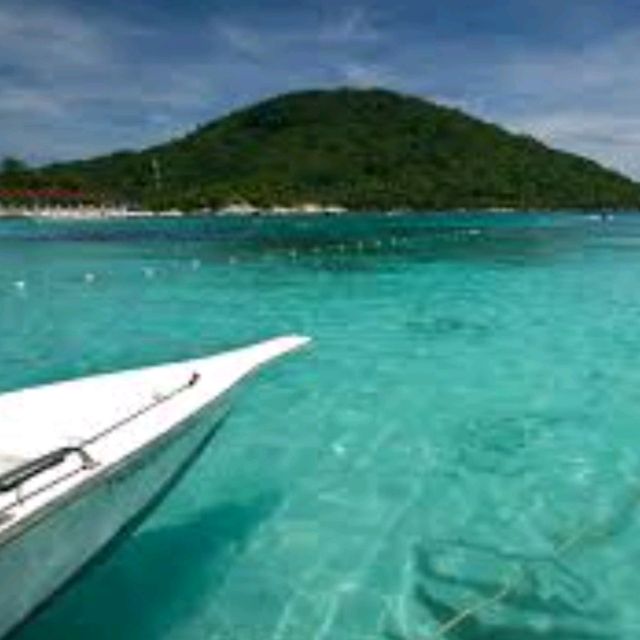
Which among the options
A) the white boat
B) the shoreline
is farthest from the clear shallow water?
the shoreline

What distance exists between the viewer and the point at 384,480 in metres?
10.9

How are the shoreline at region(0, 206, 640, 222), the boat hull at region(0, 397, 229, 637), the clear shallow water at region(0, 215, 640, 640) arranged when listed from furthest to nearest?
the shoreline at region(0, 206, 640, 222) → the clear shallow water at region(0, 215, 640, 640) → the boat hull at region(0, 397, 229, 637)

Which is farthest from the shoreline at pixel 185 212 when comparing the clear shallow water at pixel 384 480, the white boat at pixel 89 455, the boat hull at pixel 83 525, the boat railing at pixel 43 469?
the boat railing at pixel 43 469

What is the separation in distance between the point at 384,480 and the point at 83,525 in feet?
16.3

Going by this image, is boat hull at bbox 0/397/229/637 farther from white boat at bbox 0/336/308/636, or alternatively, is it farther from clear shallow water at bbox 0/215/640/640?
clear shallow water at bbox 0/215/640/640

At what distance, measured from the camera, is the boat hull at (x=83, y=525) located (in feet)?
19.1

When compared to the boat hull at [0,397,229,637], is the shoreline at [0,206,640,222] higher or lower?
lower

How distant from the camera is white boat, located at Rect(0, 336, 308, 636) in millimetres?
5902

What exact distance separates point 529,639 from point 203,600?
2505mm

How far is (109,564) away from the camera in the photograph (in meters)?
8.48

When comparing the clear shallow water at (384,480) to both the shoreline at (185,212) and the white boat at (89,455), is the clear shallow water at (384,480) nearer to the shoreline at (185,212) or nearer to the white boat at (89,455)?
the white boat at (89,455)

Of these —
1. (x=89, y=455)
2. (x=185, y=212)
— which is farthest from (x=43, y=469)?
(x=185, y=212)

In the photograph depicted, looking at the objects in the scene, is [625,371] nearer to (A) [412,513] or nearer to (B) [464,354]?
(B) [464,354]

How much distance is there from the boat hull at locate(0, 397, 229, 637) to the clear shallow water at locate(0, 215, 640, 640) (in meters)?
0.54
